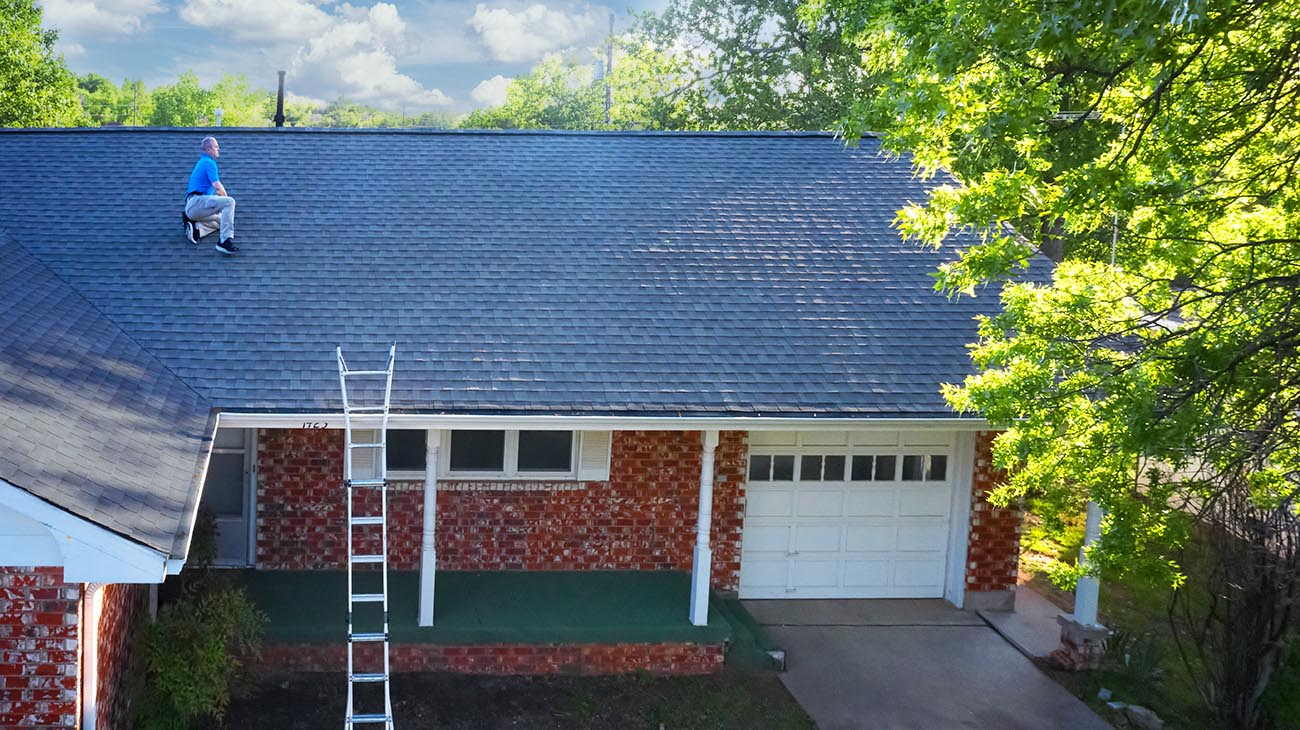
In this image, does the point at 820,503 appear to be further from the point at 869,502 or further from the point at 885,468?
the point at 885,468

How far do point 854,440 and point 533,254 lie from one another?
4.07 meters

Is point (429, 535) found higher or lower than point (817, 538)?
higher

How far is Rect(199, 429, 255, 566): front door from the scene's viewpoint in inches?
487

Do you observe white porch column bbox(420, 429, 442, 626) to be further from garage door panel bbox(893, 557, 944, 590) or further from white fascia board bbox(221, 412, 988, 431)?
garage door panel bbox(893, 557, 944, 590)

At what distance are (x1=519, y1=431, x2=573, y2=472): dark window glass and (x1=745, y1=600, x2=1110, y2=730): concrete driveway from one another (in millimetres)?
2570

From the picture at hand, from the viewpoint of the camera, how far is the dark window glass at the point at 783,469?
522 inches

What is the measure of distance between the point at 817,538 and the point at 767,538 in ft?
1.85


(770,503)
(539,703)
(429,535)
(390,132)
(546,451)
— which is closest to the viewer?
(539,703)

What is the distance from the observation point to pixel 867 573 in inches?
535

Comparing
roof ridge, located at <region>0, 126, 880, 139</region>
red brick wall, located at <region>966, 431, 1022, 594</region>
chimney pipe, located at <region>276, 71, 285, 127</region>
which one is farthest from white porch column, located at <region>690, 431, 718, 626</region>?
chimney pipe, located at <region>276, 71, 285, 127</region>

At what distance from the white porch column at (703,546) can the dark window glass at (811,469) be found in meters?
1.80

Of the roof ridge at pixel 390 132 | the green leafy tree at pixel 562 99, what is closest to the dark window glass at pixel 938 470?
the roof ridge at pixel 390 132

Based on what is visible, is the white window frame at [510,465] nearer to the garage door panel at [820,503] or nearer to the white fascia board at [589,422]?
the white fascia board at [589,422]

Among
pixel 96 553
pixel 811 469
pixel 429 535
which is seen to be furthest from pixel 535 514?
pixel 96 553
